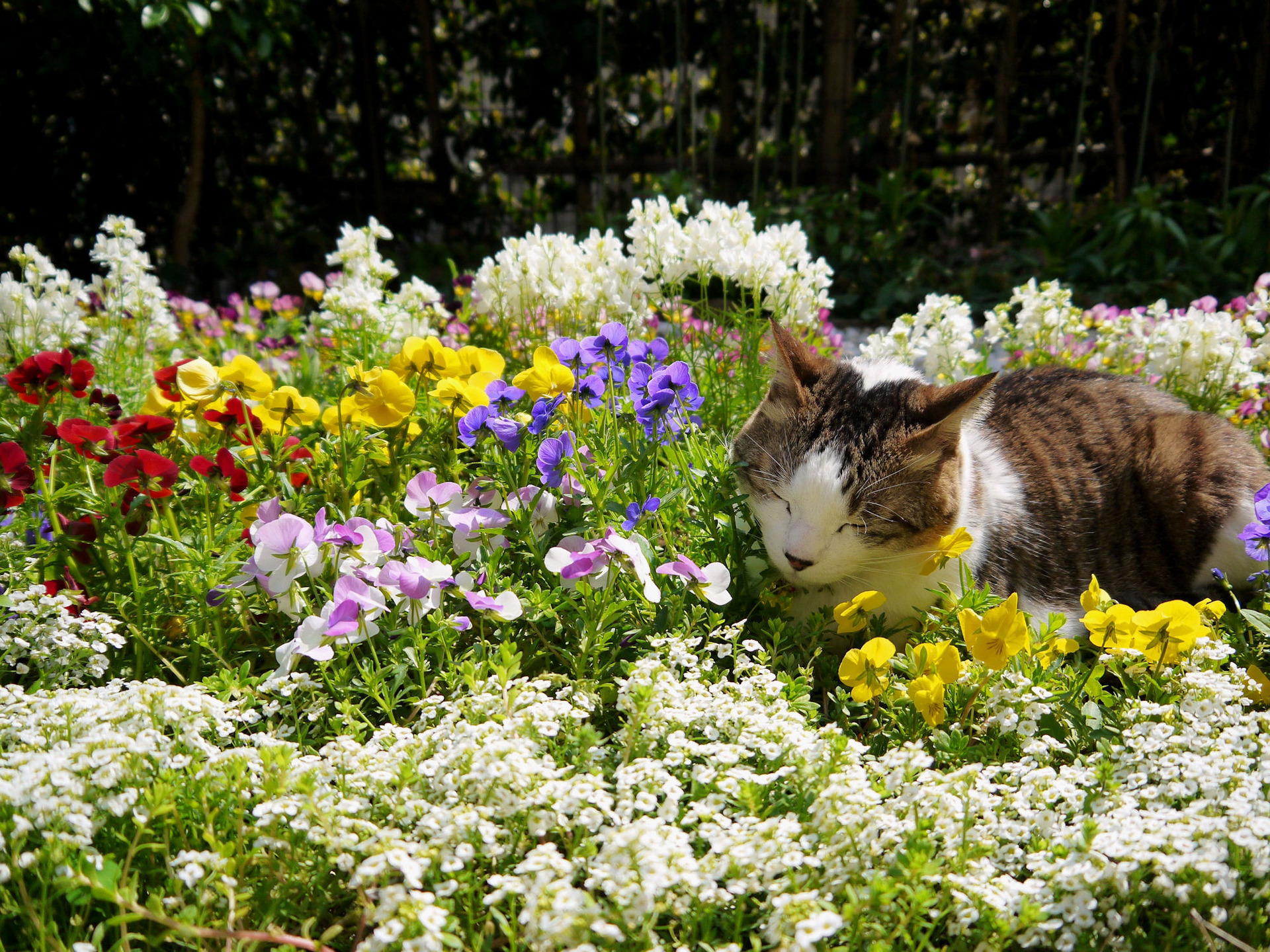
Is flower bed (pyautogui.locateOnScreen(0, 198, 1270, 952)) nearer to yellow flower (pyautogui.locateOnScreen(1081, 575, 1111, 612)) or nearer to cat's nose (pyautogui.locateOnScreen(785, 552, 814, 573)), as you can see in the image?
yellow flower (pyautogui.locateOnScreen(1081, 575, 1111, 612))

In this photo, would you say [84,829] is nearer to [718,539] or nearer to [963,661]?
[718,539]

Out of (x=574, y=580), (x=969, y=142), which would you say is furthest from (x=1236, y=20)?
(x=574, y=580)

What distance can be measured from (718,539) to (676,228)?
1164 millimetres

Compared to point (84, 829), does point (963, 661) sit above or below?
above

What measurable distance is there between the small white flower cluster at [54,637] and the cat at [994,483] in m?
1.39

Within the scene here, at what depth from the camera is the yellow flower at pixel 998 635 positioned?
1.67m

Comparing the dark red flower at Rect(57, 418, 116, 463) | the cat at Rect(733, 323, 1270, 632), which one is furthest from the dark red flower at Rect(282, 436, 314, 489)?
the cat at Rect(733, 323, 1270, 632)

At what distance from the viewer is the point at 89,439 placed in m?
1.93

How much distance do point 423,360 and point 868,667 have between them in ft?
4.29

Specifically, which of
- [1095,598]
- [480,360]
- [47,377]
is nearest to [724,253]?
[480,360]

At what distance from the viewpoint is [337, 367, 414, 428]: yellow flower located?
6.88 feet

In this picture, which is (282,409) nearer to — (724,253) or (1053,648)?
(724,253)

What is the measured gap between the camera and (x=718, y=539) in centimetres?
221

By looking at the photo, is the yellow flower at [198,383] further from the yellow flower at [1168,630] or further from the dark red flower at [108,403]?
the yellow flower at [1168,630]
